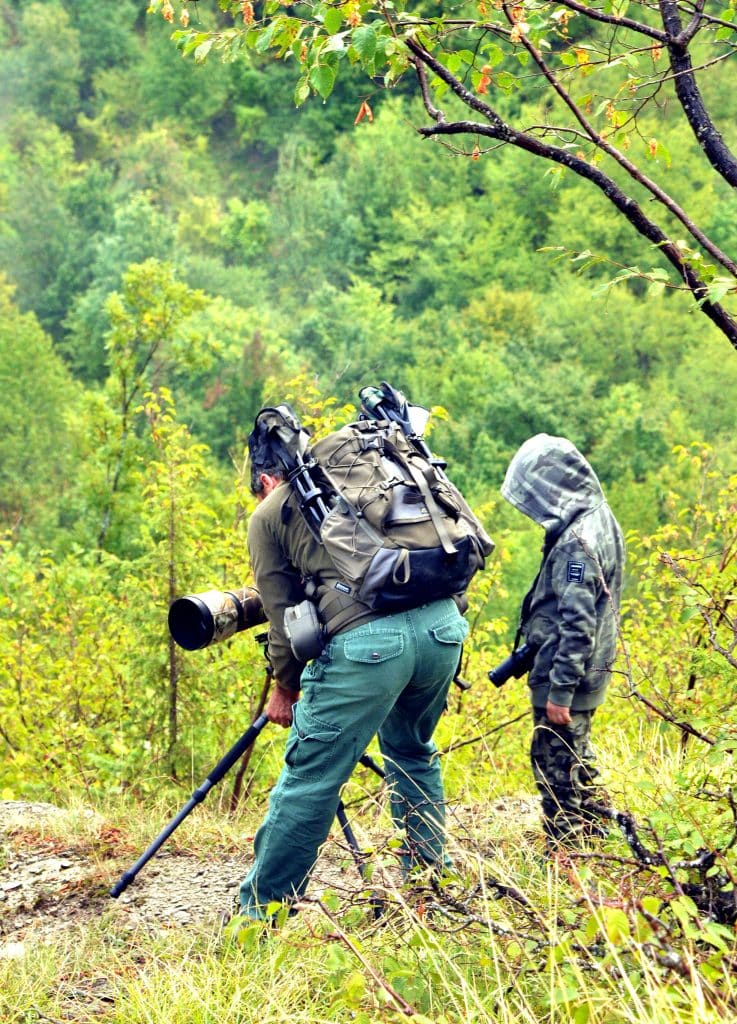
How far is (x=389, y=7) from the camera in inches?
110

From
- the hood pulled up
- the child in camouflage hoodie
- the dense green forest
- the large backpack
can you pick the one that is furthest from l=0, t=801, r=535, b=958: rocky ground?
the hood pulled up

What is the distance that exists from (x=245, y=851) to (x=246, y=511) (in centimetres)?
225

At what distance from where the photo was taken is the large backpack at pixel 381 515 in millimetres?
3053

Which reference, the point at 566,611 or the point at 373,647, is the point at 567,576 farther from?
the point at 373,647

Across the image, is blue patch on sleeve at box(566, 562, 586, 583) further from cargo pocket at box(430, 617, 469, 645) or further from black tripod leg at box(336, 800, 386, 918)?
black tripod leg at box(336, 800, 386, 918)

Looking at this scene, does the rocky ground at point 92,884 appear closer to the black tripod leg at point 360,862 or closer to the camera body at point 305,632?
the black tripod leg at point 360,862

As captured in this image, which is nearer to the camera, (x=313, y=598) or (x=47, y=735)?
(x=313, y=598)

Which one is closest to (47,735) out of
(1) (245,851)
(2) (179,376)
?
(1) (245,851)

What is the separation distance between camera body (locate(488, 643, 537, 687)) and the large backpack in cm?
66

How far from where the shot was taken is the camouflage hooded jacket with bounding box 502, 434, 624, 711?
142 inches

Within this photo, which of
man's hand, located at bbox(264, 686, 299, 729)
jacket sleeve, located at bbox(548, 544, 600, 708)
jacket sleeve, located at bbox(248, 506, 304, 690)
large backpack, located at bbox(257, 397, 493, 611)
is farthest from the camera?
jacket sleeve, located at bbox(548, 544, 600, 708)

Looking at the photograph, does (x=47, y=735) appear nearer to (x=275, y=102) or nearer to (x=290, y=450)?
(x=290, y=450)

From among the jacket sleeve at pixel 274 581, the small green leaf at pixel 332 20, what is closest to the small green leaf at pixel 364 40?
the small green leaf at pixel 332 20

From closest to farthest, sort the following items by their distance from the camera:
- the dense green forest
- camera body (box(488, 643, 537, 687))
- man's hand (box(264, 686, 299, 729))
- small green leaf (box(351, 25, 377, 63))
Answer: small green leaf (box(351, 25, 377, 63)), man's hand (box(264, 686, 299, 729)), camera body (box(488, 643, 537, 687)), the dense green forest
